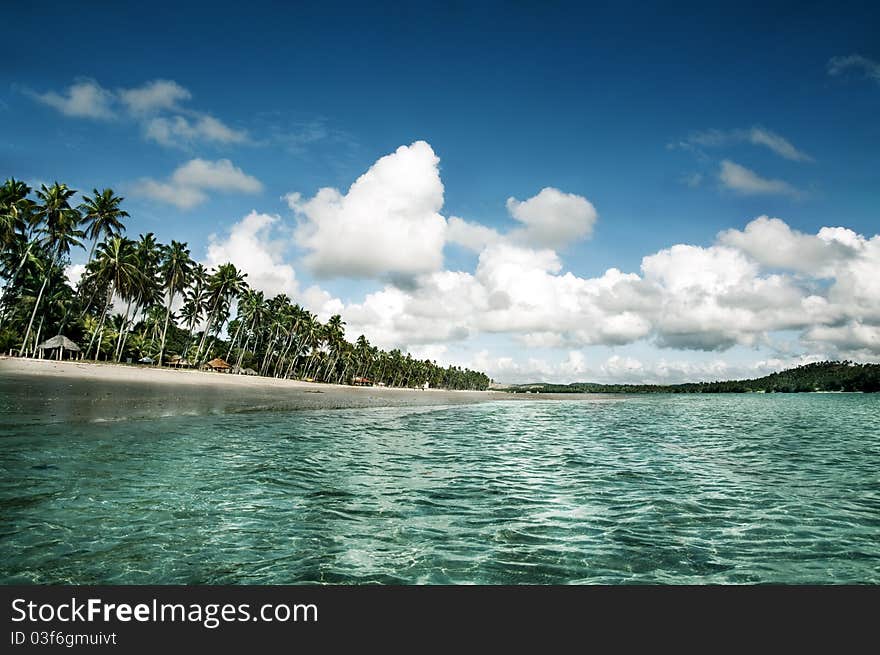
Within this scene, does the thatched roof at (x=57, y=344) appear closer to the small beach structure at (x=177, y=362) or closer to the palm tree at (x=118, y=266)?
the palm tree at (x=118, y=266)

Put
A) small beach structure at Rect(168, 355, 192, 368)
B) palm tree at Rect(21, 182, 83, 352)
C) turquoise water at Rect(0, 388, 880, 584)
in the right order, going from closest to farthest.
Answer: turquoise water at Rect(0, 388, 880, 584)
palm tree at Rect(21, 182, 83, 352)
small beach structure at Rect(168, 355, 192, 368)

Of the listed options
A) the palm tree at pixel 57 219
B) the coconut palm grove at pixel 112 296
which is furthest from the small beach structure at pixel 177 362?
the palm tree at pixel 57 219

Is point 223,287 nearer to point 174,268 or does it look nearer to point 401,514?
point 174,268

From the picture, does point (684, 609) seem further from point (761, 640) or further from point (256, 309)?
point (256, 309)

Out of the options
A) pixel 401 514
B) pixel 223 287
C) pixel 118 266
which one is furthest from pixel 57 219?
pixel 401 514

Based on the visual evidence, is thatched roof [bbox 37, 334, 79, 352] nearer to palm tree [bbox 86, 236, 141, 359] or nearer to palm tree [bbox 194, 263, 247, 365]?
palm tree [bbox 86, 236, 141, 359]

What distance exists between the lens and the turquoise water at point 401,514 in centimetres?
723

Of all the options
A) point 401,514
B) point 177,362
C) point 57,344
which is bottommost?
point 401,514

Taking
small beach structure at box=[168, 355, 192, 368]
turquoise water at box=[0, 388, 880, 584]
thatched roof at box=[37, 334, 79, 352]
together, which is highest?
thatched roof at box=[37, 334, 79, 352]

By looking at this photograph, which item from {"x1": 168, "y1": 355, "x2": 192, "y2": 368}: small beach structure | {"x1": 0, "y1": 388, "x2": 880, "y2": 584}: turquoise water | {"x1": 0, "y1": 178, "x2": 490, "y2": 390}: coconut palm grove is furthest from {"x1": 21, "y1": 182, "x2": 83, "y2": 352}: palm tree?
{"x1": 0, "y1": 388, "x2": 880, "y2": 584}: turquoise water

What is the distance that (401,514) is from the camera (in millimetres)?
10234

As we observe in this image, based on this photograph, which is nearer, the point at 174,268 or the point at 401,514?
the point at 401,514

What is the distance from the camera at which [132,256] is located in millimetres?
66938

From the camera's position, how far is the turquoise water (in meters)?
7.23
